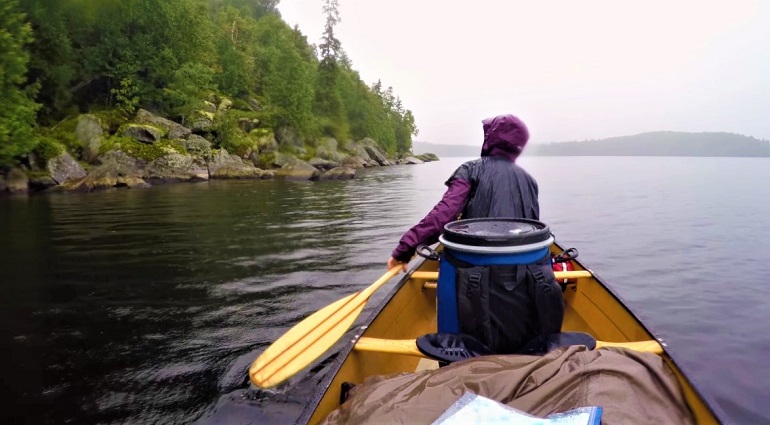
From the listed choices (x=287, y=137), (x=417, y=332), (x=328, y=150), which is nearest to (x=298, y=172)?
(x=287, y=137)

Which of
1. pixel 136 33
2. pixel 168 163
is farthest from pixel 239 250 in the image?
pixel 136 33

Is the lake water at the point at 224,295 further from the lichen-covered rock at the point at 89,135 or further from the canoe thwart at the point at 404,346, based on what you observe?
the lichen-covered rock at the point at 89,135

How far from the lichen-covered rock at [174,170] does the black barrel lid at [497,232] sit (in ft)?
95.8

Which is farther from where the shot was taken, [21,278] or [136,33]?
[136,33]

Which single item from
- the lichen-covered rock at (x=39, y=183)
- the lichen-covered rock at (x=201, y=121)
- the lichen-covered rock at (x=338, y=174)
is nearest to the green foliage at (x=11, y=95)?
the lichen-covered rock at (x=39, y=183)

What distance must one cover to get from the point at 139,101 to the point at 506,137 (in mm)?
40317

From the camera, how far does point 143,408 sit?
3893 millimetres

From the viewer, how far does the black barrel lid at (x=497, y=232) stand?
8.43ft

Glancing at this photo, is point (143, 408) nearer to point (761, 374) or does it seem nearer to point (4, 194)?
point (761, 374)

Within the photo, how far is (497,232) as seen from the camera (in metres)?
2.79

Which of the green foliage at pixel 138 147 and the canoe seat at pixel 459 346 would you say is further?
the green foliage at pixel 138 147

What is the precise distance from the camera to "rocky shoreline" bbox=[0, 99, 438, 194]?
23.4 m

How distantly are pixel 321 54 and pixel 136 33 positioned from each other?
29.7 metres

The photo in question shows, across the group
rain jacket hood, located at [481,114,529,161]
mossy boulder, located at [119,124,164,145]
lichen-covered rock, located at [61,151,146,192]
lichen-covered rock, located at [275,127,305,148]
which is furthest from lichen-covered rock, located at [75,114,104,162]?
rain jacket hood, located at [481,114,529,161]
